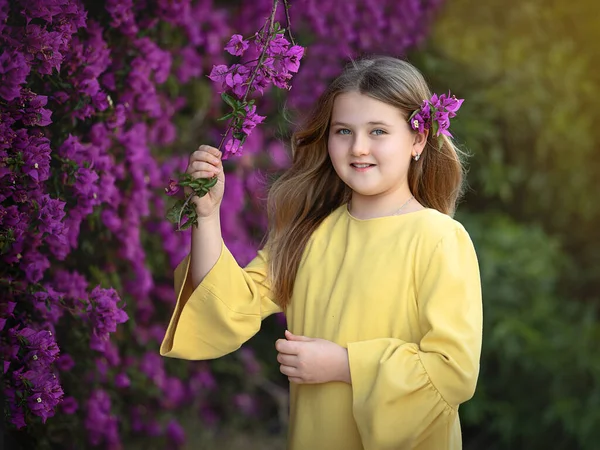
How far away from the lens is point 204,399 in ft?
13.0

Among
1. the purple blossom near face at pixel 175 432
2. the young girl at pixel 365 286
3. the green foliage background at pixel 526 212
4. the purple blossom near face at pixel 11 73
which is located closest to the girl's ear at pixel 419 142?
the young girl at pixel 365 286

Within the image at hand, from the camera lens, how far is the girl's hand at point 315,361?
75.1 inches

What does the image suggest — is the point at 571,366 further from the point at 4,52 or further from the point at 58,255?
the point at 4,52

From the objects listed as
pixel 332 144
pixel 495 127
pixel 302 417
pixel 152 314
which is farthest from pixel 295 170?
pixel 495 127

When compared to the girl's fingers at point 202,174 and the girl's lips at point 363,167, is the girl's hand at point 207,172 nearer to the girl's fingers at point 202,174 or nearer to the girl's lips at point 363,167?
the girl's fingers at point 202,174

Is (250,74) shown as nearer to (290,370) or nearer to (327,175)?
A: (327,175)

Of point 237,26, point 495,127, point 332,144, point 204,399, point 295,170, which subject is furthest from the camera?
point 495,127

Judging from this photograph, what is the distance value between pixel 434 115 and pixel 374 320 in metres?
0.48

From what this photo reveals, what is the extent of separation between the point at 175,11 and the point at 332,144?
3.20 ft

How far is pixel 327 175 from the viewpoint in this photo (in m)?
2.24

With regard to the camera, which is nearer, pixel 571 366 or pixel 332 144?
pixel 332 144

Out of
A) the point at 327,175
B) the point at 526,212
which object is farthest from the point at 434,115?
the point at 526,212

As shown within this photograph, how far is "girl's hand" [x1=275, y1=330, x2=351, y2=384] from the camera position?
6.26ft

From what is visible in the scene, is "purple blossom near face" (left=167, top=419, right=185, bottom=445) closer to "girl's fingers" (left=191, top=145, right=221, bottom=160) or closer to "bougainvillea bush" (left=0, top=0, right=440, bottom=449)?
"bougainvillea bush" (left=0, top=0, right=440, bottom=449)
